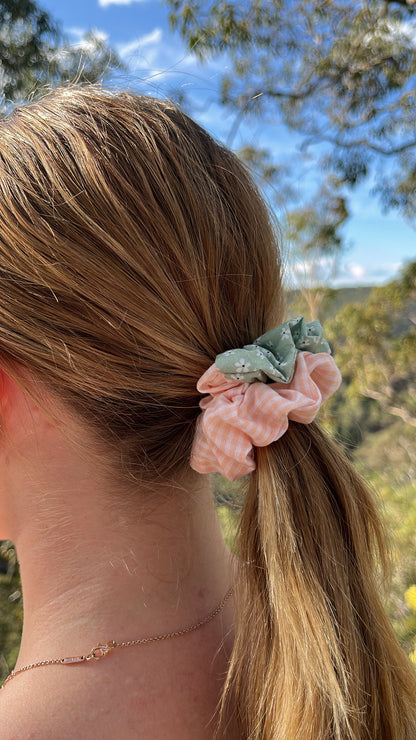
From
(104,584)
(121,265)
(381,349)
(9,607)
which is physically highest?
(381,349)

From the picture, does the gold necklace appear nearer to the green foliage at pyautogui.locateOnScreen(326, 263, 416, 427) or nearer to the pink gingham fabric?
the pink gingham fabric

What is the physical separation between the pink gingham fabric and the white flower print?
0.12 feet

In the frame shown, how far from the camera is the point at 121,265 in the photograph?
2.99 feet

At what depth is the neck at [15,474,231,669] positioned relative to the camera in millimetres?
925

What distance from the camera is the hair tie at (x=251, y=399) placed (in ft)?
3.05

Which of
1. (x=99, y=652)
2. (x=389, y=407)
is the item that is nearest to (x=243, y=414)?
(x=99, y=652)

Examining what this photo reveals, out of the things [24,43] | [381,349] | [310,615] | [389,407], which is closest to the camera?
[310,615]

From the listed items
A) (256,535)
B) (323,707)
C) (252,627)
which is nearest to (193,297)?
(256,535)

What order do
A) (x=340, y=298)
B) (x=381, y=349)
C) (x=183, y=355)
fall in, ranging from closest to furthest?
(x=183, y=355), (x=381, y=349), (x=340, y=298)

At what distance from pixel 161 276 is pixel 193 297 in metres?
0.07

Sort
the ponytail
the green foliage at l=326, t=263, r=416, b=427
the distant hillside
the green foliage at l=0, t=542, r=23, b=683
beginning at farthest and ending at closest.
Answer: the distant hillside, the green foliage at l=326, t=263, r=416, b=427, the green foliage at l=0, t=542, r=23, b=683, the ponytail

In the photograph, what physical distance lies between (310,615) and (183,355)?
46cm

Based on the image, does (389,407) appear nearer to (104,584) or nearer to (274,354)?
(274,354)

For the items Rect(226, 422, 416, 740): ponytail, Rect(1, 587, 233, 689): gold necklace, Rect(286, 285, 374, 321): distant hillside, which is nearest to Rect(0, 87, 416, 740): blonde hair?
Rect(226, 422, 416, 740): ponytail
